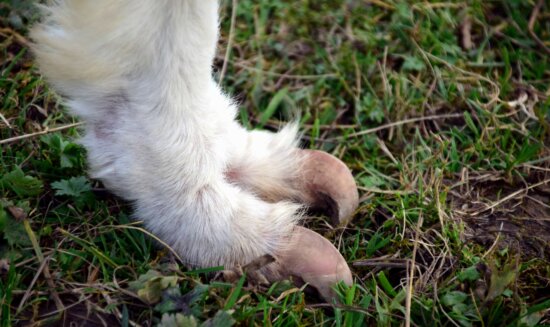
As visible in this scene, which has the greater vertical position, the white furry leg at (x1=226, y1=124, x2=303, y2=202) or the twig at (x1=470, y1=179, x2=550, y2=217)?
the white furry leg at (x1=226, y1=124, x2=303, y2=202)

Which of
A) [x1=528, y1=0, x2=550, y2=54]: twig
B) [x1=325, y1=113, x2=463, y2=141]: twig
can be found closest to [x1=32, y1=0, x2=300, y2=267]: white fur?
[x1=325, y1=113, x2=463, y2=141]: twig

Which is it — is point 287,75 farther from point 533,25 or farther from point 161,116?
point 533,25

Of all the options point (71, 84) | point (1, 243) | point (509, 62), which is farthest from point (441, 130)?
point (1, 243)

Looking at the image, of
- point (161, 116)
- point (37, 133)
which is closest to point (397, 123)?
point (161, 116)

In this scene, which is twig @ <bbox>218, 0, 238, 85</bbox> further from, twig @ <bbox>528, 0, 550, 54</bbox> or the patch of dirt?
twig @ <bbox>528, 0, 550, 54</bbox>

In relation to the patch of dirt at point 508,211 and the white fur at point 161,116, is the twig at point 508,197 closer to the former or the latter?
the patch of dirt at point 508,211

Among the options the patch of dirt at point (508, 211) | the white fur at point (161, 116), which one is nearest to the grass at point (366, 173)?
the patch of dirt at point (508, 211)
